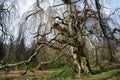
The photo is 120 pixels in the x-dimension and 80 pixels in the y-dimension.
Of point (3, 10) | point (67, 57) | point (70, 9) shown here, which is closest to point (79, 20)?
point (70, 9)

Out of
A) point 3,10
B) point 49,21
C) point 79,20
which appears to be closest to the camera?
point 49,21

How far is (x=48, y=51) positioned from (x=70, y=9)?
2.74m

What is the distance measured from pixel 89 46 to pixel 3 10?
6.31m

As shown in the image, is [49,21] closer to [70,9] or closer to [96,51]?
[70,9]

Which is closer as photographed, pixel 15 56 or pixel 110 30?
pixel 110 30

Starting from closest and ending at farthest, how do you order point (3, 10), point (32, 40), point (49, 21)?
point (49, 21)
point (32, 40)
point (3, 10)

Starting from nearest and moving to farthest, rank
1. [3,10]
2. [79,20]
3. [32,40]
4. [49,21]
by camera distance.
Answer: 1. [49,21]
2. [32,40]
3. [79,20]
4. [3,10]

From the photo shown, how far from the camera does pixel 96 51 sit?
18.4 metres

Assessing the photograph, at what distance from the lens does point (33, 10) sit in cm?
1761

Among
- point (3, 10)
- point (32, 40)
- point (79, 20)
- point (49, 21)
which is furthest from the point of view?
point (3, 10)

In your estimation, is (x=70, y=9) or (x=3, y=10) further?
(x=3, y=10)

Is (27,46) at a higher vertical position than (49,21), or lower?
lower

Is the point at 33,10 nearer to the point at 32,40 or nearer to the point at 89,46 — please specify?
the point at 32,40

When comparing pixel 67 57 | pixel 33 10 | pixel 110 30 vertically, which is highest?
pixel 33 10
